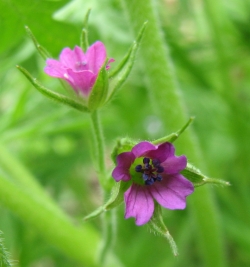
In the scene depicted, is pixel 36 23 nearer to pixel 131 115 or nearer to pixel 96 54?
pixel 96 54

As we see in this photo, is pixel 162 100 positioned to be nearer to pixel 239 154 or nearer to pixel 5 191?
pixel 5 191

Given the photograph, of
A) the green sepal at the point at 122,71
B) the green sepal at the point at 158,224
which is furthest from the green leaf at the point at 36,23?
the green sepal at the point at 158,224

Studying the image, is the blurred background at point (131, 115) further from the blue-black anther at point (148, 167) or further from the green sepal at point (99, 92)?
the blue-black anther at point (148, 167)

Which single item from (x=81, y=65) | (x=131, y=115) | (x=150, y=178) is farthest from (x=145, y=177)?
(x=131, y=115)

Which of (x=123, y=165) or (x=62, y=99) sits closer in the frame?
(x=123, y=165)

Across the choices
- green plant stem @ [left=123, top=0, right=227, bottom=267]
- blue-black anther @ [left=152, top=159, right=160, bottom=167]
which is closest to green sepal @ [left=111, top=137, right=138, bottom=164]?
blue-black anther @ [left=152, top=159, right=160, bottom=167]

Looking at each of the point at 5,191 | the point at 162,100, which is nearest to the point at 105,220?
the point at 5,191
